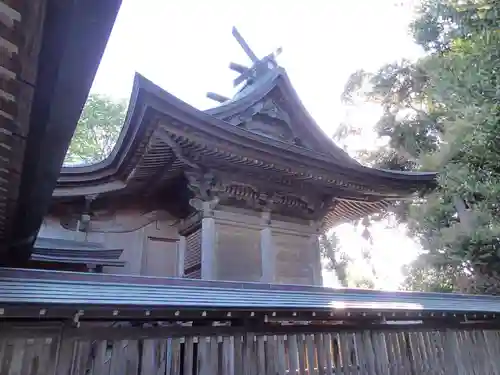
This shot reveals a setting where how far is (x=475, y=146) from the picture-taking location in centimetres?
706

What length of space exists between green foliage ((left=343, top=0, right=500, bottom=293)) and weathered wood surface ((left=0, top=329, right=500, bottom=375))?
3.37 m

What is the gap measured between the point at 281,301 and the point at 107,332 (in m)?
1.99

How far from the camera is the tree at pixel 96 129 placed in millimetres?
21562

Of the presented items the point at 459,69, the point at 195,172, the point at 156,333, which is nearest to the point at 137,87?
the point at 195,172

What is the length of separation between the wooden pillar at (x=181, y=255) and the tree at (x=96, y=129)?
1615 cm

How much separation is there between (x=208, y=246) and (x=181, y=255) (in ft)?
3.30

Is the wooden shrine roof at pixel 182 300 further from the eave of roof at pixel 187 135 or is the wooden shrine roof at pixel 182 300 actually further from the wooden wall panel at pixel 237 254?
the eave of roof at pixel 187 135

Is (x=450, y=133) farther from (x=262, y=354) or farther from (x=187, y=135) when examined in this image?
(x=262, y=354)

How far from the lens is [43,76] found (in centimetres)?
159

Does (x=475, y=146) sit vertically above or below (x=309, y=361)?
above

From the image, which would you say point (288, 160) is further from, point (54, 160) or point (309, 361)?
point (54, 160)

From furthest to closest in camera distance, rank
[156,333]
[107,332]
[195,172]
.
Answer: [195,172] < [156,333] < [107,332]

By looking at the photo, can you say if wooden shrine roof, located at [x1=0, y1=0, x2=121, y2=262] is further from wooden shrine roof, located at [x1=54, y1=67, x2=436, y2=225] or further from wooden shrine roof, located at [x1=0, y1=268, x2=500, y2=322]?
wooden shrine roof, located at [x1=54, y1=67, x2=436, y2=225]

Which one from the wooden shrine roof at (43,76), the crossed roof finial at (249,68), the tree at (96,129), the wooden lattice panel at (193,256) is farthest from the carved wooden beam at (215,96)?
the tree at (96,129)
